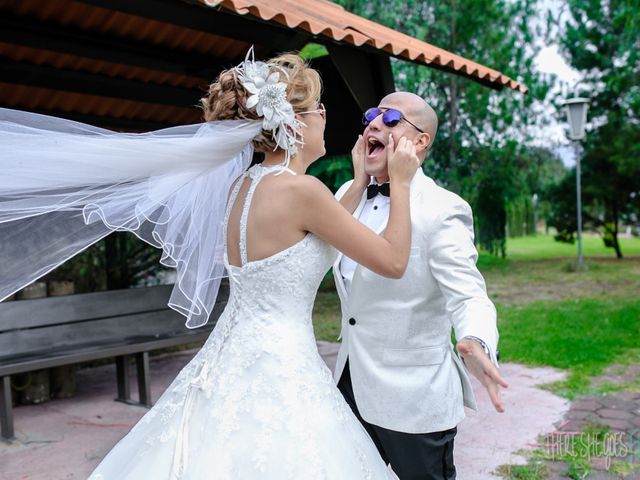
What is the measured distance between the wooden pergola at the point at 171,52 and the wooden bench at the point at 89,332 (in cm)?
203

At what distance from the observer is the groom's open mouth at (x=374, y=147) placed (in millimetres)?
2572

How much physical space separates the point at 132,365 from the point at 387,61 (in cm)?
430

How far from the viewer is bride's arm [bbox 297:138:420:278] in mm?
2055

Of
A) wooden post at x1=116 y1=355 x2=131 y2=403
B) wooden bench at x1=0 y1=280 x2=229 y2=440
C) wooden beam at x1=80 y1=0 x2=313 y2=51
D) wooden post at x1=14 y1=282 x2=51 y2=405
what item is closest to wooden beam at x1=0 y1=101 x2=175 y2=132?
wooden post at x1=14 y1=282 x2=51 y2=405

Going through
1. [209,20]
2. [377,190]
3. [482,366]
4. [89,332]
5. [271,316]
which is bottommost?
[89,332]

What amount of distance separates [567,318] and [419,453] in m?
7.48

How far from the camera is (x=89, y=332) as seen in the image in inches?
218

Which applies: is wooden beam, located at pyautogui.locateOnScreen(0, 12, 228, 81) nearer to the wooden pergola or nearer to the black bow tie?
the wooden pergola

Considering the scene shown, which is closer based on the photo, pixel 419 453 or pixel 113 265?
pixel 419 453

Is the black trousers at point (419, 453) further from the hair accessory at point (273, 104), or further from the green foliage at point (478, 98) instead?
the green foliage at point (478, 98)

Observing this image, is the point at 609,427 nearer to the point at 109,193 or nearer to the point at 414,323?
the point at 414,323

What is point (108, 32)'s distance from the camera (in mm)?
5898

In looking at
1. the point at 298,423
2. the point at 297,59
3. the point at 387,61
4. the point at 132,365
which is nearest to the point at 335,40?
the point at 387,61

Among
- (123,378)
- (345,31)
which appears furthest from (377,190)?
(123,378)
